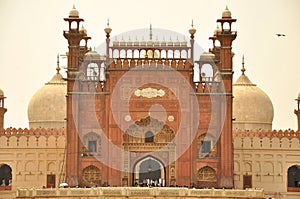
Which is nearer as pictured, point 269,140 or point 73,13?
point 73,13

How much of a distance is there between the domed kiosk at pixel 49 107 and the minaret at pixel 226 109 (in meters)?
13.0

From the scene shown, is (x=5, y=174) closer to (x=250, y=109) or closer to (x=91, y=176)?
(x=91, y=176)

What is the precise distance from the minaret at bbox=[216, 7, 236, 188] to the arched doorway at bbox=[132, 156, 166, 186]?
11.2 ft

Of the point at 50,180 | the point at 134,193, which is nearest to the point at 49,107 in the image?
the point at 50,180

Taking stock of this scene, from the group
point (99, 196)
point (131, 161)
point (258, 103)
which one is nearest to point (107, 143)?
point (131, 161)

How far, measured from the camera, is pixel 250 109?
59625 millimetres

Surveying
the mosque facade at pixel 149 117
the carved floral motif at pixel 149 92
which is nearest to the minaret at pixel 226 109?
the mosque facade at pixel 149 117

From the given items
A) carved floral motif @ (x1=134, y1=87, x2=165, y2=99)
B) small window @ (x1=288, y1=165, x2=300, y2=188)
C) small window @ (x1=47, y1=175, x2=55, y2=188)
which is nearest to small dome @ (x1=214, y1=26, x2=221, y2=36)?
carved floral motif @ (x1=134, y1=87, x2=165, y2=99)

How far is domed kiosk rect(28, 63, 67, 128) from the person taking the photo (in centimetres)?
5956

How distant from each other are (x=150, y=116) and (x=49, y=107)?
11.1m

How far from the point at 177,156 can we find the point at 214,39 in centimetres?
845

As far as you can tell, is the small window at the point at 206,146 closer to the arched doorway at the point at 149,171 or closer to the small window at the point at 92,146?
the arched doorway at the point at 149,171

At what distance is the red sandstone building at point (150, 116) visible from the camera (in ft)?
165

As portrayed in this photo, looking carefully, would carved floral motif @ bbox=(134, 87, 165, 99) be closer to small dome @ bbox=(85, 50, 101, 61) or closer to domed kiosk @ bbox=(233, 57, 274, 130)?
small dome @ bbox=(85, 50, 101, 61)
